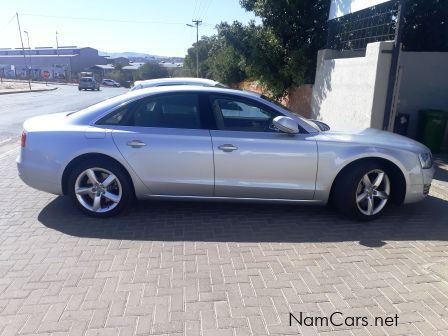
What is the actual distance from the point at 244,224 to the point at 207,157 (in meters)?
0.87

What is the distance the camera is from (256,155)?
14.0 ft

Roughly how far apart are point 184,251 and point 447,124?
7.02 metres

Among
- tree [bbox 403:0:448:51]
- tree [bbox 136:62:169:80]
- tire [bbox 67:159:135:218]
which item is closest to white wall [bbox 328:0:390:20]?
tree [bbox 403:0:448:51]

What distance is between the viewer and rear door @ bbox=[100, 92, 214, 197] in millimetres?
4273

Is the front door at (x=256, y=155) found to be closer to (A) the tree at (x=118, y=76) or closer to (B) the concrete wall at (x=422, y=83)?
(B) the concrete wall at (x=422, y=83)

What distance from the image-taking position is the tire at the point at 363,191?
4.36m

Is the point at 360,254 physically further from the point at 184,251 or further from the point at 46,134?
the point at 46,134

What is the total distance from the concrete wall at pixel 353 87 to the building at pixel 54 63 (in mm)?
79366

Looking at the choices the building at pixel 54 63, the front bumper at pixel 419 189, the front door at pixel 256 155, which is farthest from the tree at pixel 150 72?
the front bumper at pixel 419 189

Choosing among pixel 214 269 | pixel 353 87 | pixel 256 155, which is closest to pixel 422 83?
pixel 353 87

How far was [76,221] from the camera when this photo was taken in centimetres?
438

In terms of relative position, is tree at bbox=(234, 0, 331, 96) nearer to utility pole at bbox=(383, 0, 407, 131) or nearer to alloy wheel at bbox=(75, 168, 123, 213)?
utility pole at bbox=(383, 0, 407, 131)

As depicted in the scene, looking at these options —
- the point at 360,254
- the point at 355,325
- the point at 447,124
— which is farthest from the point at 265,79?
the point at 355,325

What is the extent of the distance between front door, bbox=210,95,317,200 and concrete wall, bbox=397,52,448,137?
5.69m
